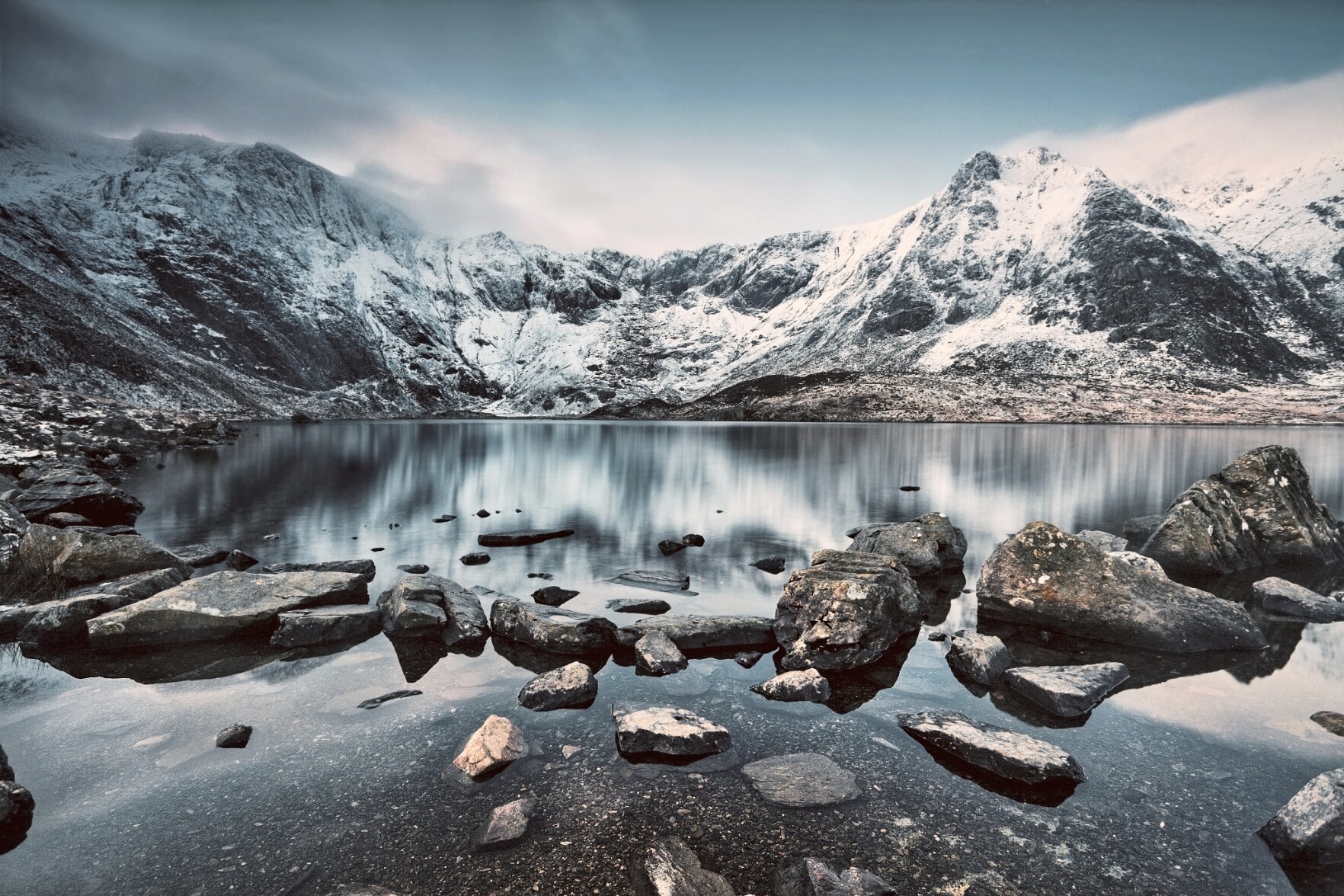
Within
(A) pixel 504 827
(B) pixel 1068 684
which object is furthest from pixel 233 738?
(B) pixel 1068 684

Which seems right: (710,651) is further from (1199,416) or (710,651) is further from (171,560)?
(1199,416)

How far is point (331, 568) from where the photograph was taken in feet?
56.9

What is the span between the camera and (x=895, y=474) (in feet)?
154

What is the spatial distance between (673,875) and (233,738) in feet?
21.9

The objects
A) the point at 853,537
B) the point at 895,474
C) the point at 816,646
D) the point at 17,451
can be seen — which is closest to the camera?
the point at 816,646

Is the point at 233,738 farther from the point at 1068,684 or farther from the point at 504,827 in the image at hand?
the point at 1068,684

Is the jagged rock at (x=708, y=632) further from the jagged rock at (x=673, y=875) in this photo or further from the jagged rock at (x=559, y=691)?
the jagged rock at (x=673, y=875)

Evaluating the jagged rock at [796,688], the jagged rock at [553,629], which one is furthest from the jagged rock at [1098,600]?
the jagged rock at [553,629]

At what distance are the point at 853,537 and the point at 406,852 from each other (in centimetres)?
2064

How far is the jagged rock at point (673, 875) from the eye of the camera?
5754 millimetres

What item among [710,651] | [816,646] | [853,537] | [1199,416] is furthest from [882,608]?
[1199,416]

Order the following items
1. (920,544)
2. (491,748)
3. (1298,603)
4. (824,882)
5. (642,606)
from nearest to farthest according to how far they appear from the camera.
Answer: (824,882)
(491,748)
(1298,603)
(642,606)
(920,544)

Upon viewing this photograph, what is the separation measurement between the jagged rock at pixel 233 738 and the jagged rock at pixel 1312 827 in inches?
496

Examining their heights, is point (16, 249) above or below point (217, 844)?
above
